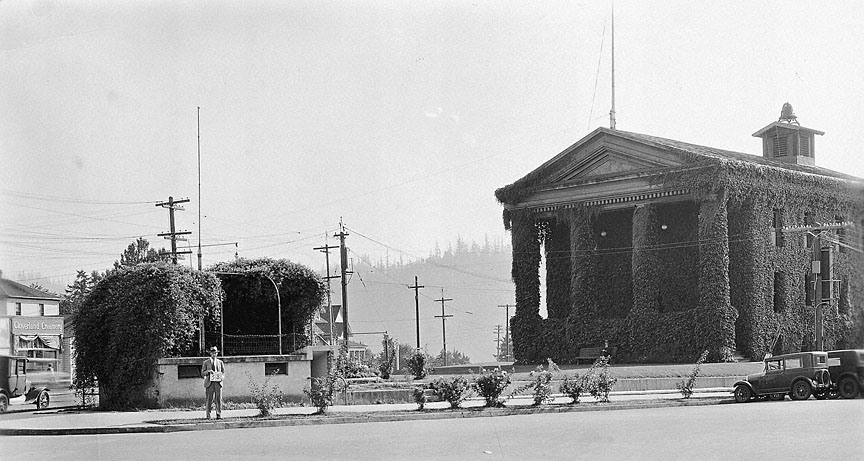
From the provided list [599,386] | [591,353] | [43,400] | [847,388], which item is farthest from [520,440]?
[591,353]

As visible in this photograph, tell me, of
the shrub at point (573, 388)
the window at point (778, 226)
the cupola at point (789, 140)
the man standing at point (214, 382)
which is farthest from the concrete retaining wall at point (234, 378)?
the cupola at point (789, 140)

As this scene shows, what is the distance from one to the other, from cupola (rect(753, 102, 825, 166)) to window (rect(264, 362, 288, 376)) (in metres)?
38.3

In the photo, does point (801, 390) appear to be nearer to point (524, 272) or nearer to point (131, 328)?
point (131, 328)

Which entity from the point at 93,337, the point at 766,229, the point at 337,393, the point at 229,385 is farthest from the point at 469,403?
the point at 766,229

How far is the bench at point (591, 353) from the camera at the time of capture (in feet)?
161

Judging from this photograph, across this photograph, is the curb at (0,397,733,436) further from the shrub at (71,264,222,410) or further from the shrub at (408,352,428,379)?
the shrub at (408,352,428,379)

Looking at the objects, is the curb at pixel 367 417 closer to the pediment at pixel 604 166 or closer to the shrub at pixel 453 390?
the shrub at pixel 453 390

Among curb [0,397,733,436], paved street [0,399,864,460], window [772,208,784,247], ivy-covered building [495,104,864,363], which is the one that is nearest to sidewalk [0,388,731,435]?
curb [0,397,733,436]

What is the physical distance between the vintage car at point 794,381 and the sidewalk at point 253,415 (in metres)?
0.77

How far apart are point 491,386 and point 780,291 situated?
95.2 ft

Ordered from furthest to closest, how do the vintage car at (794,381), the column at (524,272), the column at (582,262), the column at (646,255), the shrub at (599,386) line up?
the column at (524,272) < the column at (582,262) < the column at (646,255) < the vintage car at (794,381) < the shrub at (599,386)

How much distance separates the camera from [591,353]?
1959 inches

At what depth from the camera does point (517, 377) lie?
38938 mm

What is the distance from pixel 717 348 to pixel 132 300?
28.7 metres
